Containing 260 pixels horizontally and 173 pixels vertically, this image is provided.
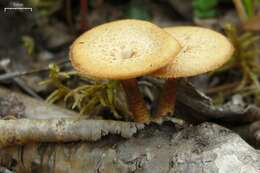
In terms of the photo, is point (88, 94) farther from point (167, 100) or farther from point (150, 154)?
point (150, 154)

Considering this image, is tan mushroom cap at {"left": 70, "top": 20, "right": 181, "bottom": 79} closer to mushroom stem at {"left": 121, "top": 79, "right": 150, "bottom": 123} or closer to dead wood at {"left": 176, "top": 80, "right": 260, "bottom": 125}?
mushroom stem at {"left": 121, "top": 79, "right": 150, "bottom": 123}

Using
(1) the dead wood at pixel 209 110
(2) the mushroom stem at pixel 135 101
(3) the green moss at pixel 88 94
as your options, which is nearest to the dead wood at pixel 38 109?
(3) the green moss at pixel 88 94

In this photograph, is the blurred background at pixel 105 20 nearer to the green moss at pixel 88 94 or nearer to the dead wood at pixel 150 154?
the green moss at pixel 88 94

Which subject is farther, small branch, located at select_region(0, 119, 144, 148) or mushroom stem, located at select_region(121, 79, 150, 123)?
mushroom stem, located at select_region(121, 79, 150, 123)

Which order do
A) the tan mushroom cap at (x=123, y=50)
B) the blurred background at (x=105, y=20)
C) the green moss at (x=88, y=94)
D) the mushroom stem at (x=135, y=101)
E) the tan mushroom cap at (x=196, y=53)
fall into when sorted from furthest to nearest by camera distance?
the blurred background at (x=105, y=20) < the green moss at (x=88, y=94) < the mushroom stem at (x=135, y=101) < the tan mushroom cap at (x=196, y=53) < the tan mushroom cap at (x=123, y=50)

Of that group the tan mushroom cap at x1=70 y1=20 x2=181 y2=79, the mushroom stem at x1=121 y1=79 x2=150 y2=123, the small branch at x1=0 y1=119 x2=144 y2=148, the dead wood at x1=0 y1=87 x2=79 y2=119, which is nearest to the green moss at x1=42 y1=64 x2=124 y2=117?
the dead wood at x1=0 y1=87 x2=79 y2=119

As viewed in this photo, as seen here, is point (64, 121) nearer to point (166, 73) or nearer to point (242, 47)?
point (166, 73)

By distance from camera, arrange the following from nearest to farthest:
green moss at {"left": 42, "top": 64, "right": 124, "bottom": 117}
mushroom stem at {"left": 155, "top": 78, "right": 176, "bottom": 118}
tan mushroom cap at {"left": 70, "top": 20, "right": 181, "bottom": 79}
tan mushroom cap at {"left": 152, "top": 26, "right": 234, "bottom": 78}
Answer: tan mushroom cap at {"left": 70, "top": 20, "right": 181, "bottom": 79} < tan mushroom cap at {"left": 152, "top": 26, "right": 234, "bottom": 78} < mushroom stem at {"left": 155, "top": 78, "right": 176, "bottom": 118} < green moss at {"left": 42, "top": 64, "right": 124, "bottom": 117}
